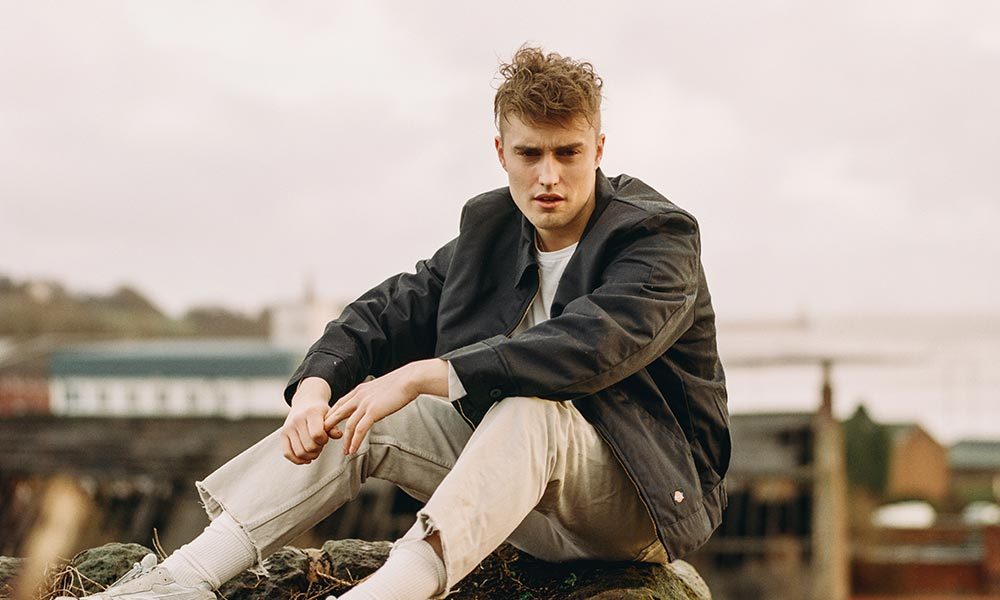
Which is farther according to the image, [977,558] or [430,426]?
[977,558]

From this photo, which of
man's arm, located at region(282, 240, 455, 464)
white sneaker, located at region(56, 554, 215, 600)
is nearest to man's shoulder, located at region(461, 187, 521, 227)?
man's arm, located at region(282, 240, 455, 464)

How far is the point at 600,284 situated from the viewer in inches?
104

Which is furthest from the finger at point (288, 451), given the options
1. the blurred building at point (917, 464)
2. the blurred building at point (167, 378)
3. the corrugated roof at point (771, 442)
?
the blurred building at point (917, 464)

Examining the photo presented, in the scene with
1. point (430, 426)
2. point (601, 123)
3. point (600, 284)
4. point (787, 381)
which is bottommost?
point (787, 381)

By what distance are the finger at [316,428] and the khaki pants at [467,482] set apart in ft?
0.25

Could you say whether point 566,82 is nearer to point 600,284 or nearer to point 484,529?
point 600,284

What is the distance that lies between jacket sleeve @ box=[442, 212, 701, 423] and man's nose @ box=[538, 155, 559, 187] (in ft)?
0.60

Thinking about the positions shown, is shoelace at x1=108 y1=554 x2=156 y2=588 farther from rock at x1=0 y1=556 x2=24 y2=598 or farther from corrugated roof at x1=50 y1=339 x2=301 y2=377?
corrugated roof at x1=50 y1=339 x2=301 y2=377

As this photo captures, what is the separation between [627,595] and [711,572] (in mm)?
14174

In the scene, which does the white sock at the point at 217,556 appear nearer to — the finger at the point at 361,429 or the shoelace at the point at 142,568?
the shoelace at the point at 142,568

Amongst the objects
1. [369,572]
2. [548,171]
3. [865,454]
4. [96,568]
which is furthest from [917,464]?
[548,171]

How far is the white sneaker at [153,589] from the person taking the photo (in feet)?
8.00

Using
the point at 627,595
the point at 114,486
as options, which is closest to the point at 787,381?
the point at 114,486

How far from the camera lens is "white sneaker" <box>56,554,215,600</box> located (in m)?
2.44
